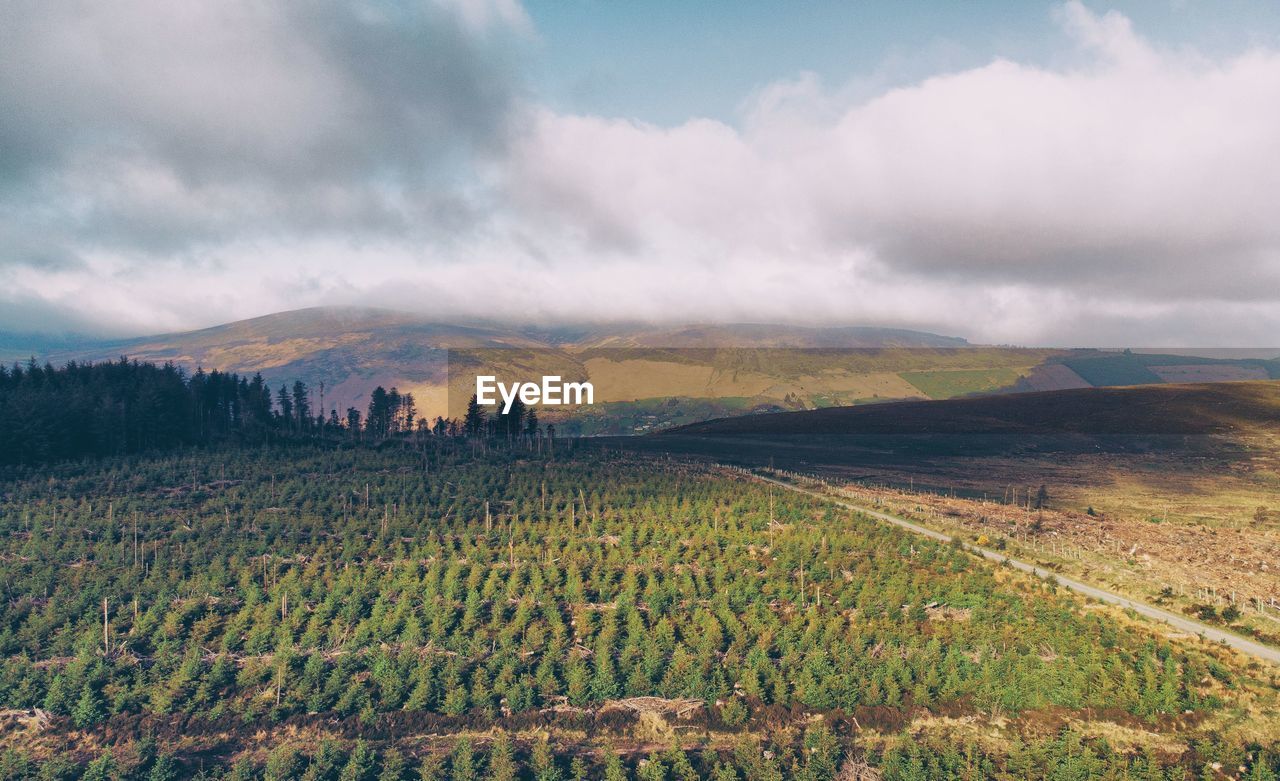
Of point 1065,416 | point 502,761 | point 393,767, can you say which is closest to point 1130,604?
point 502,761

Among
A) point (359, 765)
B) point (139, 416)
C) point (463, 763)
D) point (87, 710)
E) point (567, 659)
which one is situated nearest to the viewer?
point (463, 763)

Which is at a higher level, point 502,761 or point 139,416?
point 139,416

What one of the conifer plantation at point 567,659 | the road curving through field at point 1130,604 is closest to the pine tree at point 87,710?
the conifer plantation at point 567,659

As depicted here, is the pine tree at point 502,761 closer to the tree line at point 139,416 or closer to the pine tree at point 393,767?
the pine tree at point 393,767

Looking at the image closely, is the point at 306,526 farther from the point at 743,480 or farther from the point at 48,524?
the point at 743,480

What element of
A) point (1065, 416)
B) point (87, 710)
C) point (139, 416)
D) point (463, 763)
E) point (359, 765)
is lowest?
point (359, 765)

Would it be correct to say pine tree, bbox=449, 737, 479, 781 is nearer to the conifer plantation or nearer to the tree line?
the conifer plantation

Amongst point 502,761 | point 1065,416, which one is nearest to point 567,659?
point 502,761

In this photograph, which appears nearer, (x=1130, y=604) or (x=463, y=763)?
(x=463, y=763)

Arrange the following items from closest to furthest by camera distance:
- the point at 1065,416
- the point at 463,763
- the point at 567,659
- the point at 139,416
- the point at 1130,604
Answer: the point at 463,763, the point at 567,659, the point at 1130,604, the point at 139,416, the point at 1065,416

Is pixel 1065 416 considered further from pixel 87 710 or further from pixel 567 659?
pixel 87 710
